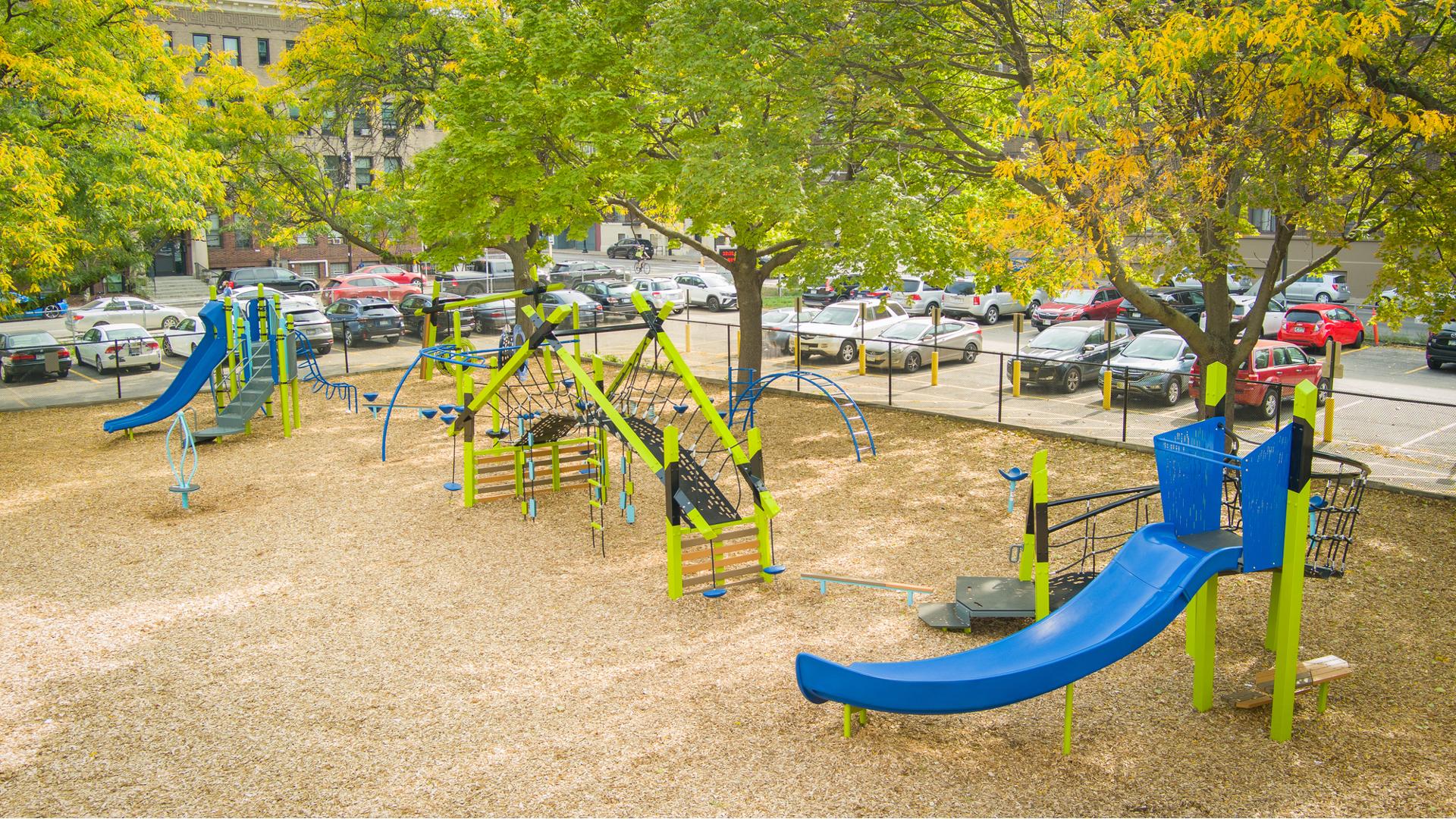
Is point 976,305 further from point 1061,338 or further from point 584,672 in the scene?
point 584,672

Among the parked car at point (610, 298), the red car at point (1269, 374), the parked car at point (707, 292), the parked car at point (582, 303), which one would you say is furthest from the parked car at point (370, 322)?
the red car at point (1269, 374)

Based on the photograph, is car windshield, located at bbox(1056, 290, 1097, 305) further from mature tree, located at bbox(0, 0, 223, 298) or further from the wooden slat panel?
Answer: the wooden slat panel

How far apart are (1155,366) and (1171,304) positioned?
13.6 metres

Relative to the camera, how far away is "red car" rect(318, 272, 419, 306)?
4261 centimetres

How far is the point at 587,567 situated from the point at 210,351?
11.2 m

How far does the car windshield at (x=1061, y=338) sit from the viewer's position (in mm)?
25453

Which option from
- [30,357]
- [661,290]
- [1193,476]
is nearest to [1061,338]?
[1193,476]

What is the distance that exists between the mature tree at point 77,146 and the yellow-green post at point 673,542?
35.1 ft

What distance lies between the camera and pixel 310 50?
1061 inches

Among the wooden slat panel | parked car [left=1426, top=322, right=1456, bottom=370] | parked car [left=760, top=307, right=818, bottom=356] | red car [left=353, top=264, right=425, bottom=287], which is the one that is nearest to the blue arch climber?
parked car [left=760, top=307, right=818, bottom=356]

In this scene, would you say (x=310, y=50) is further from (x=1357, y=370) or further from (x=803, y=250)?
(x=1357, y=370)

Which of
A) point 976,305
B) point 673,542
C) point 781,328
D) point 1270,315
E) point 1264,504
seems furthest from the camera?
point 976,305

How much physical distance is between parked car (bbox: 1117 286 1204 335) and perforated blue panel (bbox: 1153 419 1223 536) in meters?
25.2

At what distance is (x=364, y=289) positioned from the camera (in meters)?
43.4
